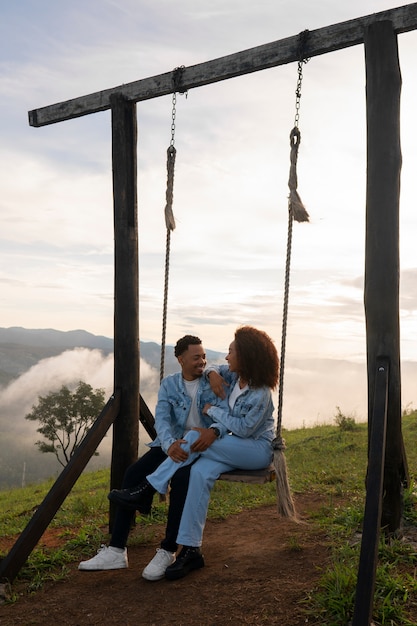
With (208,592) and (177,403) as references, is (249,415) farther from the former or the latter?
(208,592)

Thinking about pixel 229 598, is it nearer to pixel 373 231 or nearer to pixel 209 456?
pixel 209 456

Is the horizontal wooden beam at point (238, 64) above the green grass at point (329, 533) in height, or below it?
above

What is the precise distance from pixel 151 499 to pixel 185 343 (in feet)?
4.15

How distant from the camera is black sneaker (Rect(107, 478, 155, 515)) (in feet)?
16.0

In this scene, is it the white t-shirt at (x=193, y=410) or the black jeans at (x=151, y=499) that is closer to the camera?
the black jeans at (x=151, y=499)

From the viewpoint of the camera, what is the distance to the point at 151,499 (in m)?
5.05

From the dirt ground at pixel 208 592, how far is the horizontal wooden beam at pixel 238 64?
12.9 feet

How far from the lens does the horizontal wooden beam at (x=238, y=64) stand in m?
4.96

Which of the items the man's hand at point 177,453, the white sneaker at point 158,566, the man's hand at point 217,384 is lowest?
the white sneaker at point 158,566

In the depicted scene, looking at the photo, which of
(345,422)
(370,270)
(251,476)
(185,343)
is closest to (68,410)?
(345,422)

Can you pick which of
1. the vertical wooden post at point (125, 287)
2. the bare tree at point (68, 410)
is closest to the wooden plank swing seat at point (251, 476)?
the vertical wooden post at point (125, 287)

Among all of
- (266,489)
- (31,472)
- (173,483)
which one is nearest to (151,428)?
(173,483)

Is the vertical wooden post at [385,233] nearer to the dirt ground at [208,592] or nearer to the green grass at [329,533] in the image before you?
the green grass at [329,533]

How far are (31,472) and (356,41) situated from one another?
14699 centimetres
